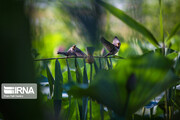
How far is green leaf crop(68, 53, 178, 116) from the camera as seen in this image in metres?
0.31

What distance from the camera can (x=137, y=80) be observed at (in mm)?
315

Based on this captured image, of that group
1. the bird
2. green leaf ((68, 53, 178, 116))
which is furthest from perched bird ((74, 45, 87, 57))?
green leaf ((68, 53, 178, 116))

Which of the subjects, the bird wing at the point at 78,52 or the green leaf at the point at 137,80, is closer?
the green leaf at the point at 137,80

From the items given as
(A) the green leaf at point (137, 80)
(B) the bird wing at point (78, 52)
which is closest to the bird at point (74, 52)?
(B) the bird wing at point (78, 52)

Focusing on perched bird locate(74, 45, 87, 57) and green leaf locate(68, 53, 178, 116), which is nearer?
green leaf locate(68, 53, 178, 116)

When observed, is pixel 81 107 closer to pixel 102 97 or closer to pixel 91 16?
pixel 102 97

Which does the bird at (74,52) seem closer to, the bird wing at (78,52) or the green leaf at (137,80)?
the bird wing at (78,52)

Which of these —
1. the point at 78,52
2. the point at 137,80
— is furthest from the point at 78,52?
the point at 137,80

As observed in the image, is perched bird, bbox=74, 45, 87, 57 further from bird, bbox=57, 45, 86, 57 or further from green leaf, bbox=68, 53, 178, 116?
green leaf, bbox=68, 53, 178, 116

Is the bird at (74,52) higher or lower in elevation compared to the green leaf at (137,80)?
higher

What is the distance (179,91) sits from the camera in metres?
0.57

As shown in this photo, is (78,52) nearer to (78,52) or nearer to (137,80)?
(78,52)

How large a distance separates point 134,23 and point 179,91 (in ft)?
0.87

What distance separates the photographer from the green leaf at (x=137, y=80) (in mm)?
309
